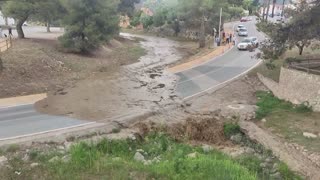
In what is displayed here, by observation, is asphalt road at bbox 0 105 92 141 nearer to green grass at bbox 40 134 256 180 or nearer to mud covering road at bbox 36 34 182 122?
mud covering road at bbox 36 34 182 122

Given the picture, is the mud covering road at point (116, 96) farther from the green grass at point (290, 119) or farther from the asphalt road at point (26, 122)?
the green grass at point (290, 119)

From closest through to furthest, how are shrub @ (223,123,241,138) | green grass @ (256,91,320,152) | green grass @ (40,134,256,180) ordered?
green grass @ (40,134,256,180) < green grass @ (256,91,320,152) < shrub @ (223,123,241,138)

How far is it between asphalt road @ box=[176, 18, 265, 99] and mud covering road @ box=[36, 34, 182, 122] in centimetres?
114

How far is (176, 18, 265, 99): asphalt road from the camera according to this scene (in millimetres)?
32812

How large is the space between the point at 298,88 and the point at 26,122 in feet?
56.5

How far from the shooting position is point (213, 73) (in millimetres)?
38656

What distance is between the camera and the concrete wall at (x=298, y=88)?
25.3m

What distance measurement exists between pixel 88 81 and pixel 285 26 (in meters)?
16.3

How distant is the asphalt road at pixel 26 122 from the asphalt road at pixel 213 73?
10.3 meters

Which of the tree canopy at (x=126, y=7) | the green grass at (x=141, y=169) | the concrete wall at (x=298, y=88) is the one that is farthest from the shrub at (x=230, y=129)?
the tree canopy at (x=126, y=7)

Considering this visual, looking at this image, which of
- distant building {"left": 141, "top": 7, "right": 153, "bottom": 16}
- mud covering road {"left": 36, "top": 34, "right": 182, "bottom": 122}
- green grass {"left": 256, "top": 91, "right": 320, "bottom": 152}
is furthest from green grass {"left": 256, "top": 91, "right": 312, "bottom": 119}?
distant building {"left": 141, "top": 7, "right": 153, "bottom": 16}

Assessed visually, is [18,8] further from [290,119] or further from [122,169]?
[122,169]

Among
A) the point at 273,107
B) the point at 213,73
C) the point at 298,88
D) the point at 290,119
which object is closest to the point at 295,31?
the point at 298,88

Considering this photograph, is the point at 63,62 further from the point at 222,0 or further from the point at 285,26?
the point at 222,0
